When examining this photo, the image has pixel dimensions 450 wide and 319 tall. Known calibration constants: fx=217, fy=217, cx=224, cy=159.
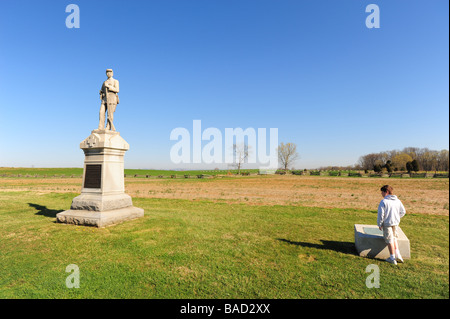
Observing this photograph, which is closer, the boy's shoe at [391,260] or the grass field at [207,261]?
the grass field at [207,261]

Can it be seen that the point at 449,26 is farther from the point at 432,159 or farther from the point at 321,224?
the point at 432,159

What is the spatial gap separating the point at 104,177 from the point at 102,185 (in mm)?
311

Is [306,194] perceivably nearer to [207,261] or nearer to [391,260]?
[391,260]

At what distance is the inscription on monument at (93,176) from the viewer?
839 centimetres

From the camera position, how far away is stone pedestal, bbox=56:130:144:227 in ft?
25.4

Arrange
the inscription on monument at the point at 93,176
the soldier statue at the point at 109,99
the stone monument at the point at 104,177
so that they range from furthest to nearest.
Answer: the soldier statue at the point at 109,99 < the inscription on monument at the point at 93,176 < the stone monument at the point at 104,177

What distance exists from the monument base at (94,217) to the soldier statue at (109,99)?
3461 millimetres

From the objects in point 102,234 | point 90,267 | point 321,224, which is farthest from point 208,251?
point 321,224

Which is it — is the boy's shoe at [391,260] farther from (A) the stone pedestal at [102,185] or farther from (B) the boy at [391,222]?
(A) the stone pedestal at [102,185]

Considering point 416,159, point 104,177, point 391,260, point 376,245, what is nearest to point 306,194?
point 376,245

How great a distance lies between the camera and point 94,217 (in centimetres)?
740

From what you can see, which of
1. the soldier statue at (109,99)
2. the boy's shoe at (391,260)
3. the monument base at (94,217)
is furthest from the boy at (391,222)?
the soldier statue at (109,99)

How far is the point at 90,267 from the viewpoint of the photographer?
4.43 meters

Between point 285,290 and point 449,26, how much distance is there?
14.8 ft
